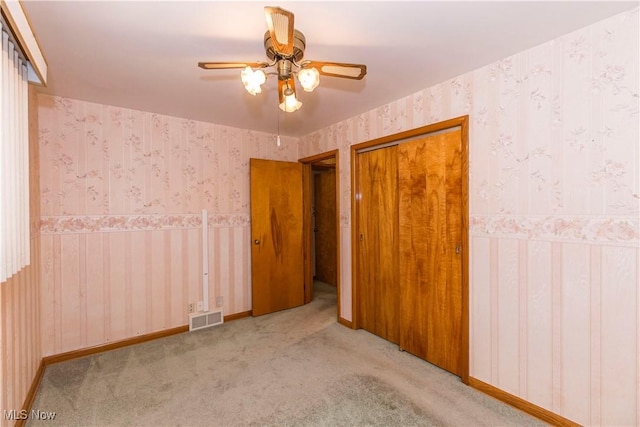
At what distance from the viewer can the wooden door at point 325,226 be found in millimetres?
5090

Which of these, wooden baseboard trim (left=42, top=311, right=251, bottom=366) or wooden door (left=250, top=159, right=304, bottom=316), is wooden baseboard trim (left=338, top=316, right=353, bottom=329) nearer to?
wooden door (left=250, top=159, right=304, bottom=316)

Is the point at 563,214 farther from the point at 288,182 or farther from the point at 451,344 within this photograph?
the point at 288,182

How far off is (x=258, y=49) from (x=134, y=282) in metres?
2.50

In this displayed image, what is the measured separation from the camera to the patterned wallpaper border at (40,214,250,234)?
2537 mm

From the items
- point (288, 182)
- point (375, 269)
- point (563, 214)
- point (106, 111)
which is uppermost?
point (106, 111)

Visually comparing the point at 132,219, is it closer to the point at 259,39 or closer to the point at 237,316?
the point at 237,316

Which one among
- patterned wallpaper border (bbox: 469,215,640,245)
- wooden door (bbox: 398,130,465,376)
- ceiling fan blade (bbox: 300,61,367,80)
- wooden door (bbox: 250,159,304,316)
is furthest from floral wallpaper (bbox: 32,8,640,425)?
ceiling fan blade (bbox: 300,61,367,80)

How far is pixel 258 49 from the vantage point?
1809 millimetres

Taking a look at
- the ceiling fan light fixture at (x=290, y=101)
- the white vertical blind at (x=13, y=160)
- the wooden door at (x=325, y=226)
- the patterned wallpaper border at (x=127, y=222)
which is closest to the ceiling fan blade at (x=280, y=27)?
the ceiling fan light fixture at (x=290, y=101)

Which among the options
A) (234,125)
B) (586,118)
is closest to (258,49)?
(234,125)

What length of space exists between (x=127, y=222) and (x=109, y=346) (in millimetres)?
1179

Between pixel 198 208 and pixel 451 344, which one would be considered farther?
pixel 198 208

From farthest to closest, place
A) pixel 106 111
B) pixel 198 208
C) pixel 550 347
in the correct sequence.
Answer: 1. pixel 198 208
2. pixel 106 111
3. pixel 550 347

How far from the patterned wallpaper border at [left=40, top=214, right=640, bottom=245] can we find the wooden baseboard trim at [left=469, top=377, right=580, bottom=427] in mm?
1065
